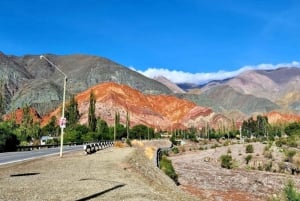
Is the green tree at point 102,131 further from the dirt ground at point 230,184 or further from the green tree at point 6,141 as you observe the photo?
the dirt ground at point 230,184

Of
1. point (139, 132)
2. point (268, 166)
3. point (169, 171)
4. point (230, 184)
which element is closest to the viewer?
point (169, 171)

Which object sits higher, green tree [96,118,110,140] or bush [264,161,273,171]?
green tree [96,118,110,140]

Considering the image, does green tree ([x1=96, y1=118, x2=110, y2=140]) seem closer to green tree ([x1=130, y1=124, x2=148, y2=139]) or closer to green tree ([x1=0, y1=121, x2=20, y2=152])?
green tree ([x1=130, y1=124, x2=148, y2=139])

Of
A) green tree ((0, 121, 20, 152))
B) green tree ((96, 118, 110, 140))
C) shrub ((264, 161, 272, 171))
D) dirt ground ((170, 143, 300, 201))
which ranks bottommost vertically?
dirt ground ((170, 143, 300, 201))

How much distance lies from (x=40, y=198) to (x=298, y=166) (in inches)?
1984

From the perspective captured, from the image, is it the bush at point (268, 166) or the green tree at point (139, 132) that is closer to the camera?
the bush at point (268, 166)

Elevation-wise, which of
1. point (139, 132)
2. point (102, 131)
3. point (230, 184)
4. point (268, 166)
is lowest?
point (230, 184)

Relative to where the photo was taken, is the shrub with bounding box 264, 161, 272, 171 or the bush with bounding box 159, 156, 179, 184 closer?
the bush with bounding box 159, 156, 179, 184

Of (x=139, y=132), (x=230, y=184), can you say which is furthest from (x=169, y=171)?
(x=139, y=132)

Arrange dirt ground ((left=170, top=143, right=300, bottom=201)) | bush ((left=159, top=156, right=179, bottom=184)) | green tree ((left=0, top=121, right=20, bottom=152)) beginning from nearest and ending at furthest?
dirt ground ((left=170, top=143, right=300, bottom=201)), bush ((left=159, top=156, right=179, bottom=184)), green tree ((left=0, top=121, right=20, bottom=152))

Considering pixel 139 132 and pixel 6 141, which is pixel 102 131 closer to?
pixel 139 132

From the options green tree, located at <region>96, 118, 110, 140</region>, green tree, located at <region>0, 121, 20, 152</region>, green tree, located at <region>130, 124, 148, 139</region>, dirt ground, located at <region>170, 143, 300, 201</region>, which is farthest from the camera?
green tree, located at <region>130, 124, 148, 139</region>

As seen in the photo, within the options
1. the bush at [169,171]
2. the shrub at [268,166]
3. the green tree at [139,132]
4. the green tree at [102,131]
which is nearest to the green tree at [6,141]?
the bush at [169,171]

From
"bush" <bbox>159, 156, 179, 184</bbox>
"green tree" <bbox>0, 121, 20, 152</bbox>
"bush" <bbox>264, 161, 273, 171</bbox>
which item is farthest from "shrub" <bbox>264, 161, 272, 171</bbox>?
"green tree" <bbox>0, 121, 20, 152</bbox>
